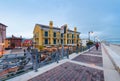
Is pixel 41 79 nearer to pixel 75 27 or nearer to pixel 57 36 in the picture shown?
pixel 57 36

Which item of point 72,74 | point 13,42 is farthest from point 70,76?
point 13,42

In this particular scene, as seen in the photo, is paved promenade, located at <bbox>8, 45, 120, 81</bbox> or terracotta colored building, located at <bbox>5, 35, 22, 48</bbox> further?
terracotta colored building, located at <bbox>5, 35, 22, 48</bbox>

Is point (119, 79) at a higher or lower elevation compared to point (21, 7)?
lower

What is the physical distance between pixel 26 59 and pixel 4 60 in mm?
1541

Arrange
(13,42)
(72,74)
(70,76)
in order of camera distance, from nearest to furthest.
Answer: (70,76) → (72,74) → (13,42)

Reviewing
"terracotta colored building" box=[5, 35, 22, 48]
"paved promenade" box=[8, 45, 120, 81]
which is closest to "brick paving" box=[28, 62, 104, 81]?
"paved promenade" box=[8, 45, 120, 81]

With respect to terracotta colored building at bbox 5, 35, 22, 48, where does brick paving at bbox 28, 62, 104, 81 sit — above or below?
below

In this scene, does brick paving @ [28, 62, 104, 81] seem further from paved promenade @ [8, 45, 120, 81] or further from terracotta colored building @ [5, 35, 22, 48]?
terracotta colored building @ [5, 35, 22, 48]

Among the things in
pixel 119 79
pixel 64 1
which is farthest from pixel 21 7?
pixel 119 79

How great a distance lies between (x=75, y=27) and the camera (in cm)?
4753

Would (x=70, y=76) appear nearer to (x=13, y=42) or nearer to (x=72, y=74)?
(x=72, y=74)

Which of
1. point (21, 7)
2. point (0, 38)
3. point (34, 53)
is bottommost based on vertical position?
point (34, 53)

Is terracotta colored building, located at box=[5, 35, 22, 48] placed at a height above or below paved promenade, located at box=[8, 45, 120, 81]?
above

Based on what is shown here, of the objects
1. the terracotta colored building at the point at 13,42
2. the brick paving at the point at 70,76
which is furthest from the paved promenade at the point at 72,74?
the terracotta colored building at the point at 13,42
